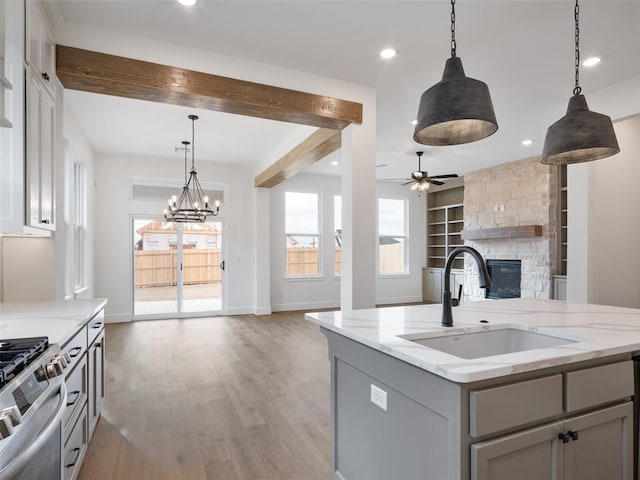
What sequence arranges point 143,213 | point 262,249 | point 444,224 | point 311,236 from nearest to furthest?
point 143,213
point 262,249
point 311,236
point 444,224

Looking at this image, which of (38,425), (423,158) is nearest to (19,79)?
(38,425)

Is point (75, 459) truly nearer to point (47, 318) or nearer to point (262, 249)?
point (47, 318)

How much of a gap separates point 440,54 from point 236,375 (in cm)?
372

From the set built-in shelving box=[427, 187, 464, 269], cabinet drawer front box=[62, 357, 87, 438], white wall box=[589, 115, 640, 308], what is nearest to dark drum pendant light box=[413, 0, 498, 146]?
cabinet drawer front box=[62, 357, 87, 438]

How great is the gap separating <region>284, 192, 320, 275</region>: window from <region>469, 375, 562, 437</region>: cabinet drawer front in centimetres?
709

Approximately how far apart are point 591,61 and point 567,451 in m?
3.44

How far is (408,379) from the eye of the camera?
4.76ft

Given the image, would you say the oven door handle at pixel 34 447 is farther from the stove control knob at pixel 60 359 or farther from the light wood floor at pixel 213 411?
the light wood floor at pixel 213 411

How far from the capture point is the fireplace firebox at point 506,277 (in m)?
7.18

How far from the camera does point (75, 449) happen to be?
2.05 meters

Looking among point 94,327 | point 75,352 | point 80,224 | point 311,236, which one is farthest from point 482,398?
point 311,236

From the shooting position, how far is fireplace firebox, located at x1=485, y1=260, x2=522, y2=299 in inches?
283

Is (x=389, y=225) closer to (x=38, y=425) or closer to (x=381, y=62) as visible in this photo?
Result: (x=381, y=62)

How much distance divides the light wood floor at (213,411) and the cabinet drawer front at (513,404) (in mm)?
1391
